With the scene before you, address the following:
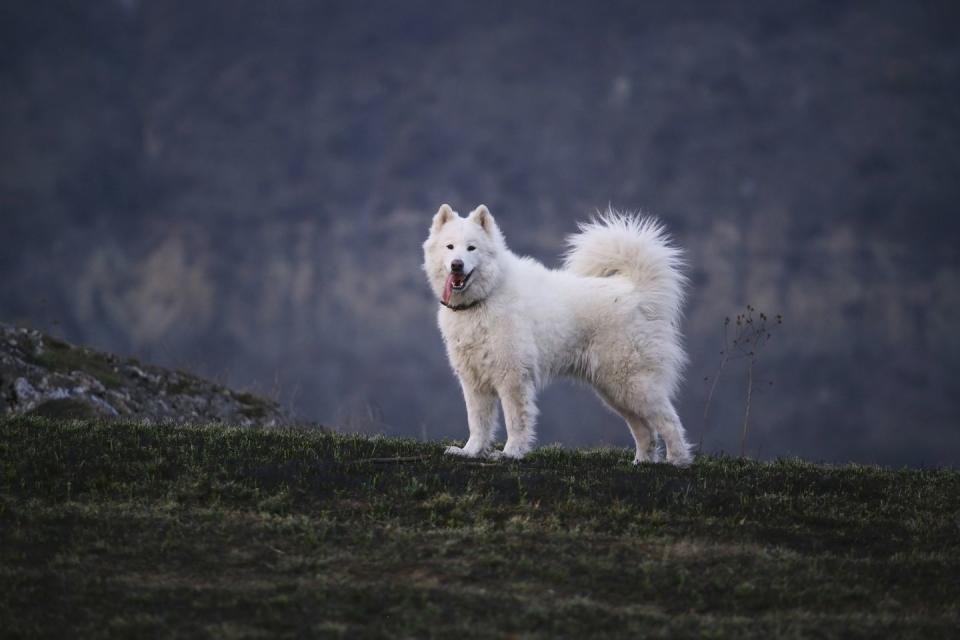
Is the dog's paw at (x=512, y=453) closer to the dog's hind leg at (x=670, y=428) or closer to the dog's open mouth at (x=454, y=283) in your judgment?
the dog's hind leg at (x=670, y=428)

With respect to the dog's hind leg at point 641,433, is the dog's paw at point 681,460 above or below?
below

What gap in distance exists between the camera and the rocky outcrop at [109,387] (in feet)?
55.9

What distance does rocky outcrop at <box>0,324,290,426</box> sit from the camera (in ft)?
55.9

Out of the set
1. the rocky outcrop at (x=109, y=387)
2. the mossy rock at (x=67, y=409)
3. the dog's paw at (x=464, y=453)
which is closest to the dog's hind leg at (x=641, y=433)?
the dog's paw at (x=464, y=453)

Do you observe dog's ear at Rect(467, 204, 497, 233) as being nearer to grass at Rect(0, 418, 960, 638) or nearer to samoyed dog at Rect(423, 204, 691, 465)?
samoyed dog at Rect(423, 204, 691, 465)

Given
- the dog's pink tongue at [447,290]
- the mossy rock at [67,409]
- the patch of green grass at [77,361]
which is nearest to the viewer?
the dog's pink tongue at [447,290]

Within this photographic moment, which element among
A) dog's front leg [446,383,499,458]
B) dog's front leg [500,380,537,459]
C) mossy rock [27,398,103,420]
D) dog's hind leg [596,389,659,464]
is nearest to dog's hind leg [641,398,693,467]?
dog's hind leg [596,389,659,464]

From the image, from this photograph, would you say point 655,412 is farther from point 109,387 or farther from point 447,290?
point 109,387

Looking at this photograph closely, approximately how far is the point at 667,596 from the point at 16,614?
4320 millimetres

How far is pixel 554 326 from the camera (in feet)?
35.2

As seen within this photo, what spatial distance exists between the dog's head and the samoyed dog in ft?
0.04

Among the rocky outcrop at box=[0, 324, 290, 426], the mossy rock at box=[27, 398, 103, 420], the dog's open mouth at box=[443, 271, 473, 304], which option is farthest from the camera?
the rocky outcrop at box=[0, 324, 290, 426]

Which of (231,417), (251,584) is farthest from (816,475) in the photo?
(231,417)

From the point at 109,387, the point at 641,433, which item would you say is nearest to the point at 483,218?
the point at 641,433
